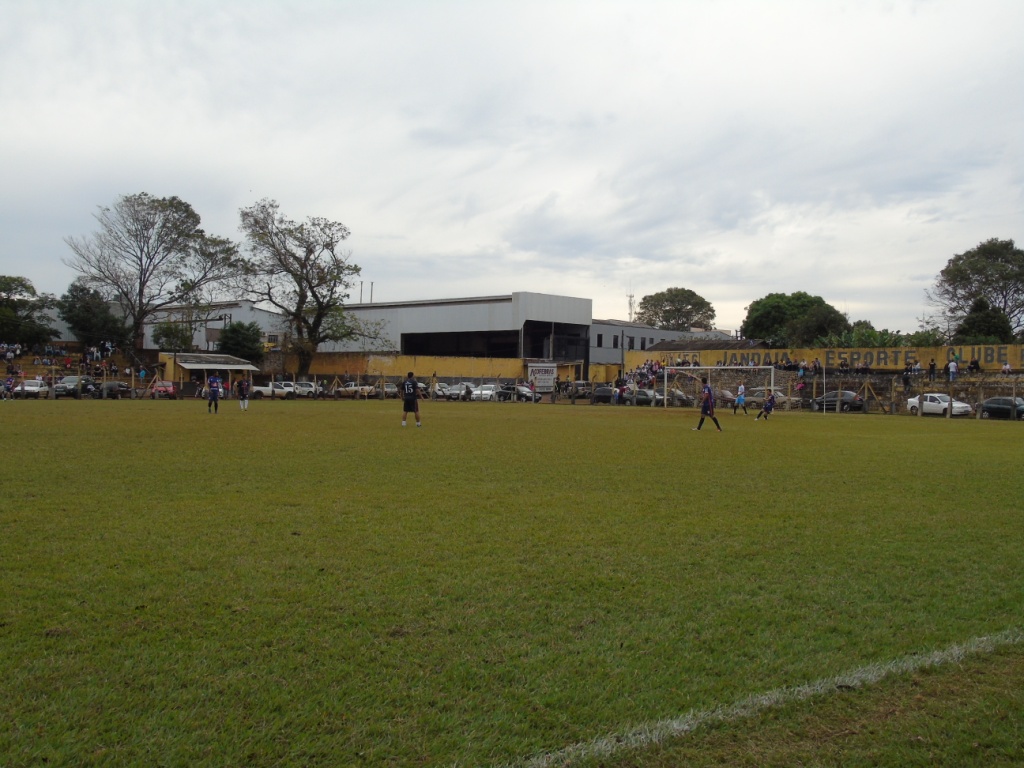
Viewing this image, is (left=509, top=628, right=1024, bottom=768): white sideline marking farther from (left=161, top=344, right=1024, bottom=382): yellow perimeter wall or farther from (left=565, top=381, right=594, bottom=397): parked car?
(left=565, top=381, right=594, bottom=397): parked car

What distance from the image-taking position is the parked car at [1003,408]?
37844 mm

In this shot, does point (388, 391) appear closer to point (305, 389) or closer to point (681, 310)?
point (305, 389)

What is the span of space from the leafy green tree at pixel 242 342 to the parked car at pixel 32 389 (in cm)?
1891

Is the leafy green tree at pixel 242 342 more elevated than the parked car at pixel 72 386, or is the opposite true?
the leafy green tree at pixel 242 342

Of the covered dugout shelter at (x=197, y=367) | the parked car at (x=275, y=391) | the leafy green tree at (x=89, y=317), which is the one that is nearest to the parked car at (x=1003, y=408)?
the parked car at (x=275, y=391)

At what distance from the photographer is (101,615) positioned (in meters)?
5.18

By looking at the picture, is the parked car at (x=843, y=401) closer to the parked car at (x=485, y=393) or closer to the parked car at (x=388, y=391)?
the parked car at (x=485, y=393)

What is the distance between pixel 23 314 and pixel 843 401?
2443 inches

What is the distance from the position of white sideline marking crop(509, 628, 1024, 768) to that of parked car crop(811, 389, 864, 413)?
141 feet

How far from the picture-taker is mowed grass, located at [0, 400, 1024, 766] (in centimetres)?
378

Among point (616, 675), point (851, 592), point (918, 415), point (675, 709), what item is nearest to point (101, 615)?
point (616, 675)

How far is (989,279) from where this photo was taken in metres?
69.2

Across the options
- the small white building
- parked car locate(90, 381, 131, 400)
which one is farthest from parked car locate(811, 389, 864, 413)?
parked car locate(90, 381, 131, 400)

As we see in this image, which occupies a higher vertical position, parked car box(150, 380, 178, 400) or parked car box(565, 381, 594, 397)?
parked car box(565, 381, 594, 397)
